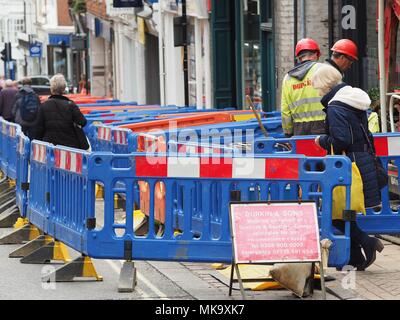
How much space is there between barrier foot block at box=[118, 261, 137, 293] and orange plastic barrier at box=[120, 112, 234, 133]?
6.52 meters

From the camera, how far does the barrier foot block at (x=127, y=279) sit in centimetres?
1049

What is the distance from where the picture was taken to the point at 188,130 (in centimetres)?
1472

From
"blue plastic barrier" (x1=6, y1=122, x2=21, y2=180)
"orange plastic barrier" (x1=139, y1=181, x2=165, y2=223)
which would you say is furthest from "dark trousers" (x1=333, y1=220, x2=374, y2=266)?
"blue plastic barrier" (x1=6, y1=122, x2=21, y2=180)

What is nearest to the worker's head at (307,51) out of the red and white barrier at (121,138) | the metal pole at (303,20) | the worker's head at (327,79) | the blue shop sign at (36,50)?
the worker's head at (327,79)

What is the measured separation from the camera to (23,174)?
1443cm

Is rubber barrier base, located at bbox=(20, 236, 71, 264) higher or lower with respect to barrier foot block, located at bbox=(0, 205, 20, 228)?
higher

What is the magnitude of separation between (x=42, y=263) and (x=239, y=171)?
9.38 ft

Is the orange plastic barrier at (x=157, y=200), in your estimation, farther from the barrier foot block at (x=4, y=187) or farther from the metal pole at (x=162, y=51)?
the metal pole at (x=162, y=51)

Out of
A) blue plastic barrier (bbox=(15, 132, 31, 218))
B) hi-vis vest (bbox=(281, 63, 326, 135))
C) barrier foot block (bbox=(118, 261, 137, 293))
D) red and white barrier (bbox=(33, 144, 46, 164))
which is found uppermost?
hi-vis vest (bbox=(281, 63, 326, 135))

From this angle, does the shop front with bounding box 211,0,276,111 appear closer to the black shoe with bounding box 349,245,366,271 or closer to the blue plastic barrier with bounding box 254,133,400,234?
the blue plastic barrier with bounding box 254,133,400,234

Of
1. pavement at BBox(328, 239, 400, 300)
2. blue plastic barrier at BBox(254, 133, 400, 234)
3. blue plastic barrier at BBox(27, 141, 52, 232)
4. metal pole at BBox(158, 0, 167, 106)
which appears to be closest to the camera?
pavement at BBox(328, 239, 400, 300)

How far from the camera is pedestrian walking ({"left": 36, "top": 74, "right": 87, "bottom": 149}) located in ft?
53.8

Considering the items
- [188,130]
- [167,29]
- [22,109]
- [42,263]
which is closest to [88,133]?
[22,109]
